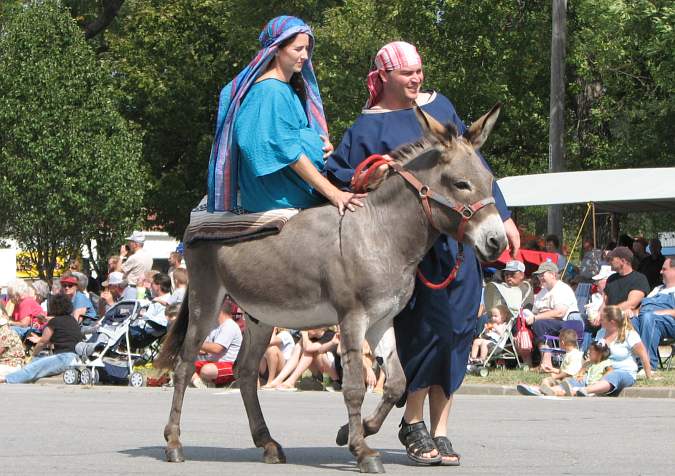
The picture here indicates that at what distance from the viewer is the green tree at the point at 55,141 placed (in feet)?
130

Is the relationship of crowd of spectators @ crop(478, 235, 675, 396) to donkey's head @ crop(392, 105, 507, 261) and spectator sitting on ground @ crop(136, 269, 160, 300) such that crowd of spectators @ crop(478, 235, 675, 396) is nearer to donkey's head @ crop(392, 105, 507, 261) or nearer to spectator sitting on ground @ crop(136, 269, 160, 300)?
spectator sitting on ground @ crop(136, 269, 160, 300)

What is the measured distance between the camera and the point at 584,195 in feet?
77.5

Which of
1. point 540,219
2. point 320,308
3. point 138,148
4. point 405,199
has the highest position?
point 405,199

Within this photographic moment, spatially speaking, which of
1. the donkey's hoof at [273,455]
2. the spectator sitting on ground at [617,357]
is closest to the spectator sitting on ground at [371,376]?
the spectator sitting on ground at [617,357]

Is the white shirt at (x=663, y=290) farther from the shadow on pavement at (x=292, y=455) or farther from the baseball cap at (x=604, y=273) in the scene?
the shadow on pavement at (x=292, y=455)

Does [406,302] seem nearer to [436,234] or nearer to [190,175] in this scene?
[436,234]

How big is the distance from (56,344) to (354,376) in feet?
41.8

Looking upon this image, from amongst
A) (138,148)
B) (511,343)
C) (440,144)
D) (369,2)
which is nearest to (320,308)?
(440,144)

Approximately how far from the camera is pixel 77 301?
76.9 feet

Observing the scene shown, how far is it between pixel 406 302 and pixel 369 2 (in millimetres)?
32779

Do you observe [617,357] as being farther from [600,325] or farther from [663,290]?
[600,325]

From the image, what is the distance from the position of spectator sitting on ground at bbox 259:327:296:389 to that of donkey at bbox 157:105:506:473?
31.4 ft

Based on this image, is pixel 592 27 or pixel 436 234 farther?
pixel 592 27

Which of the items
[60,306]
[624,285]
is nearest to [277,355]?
[60,306]
